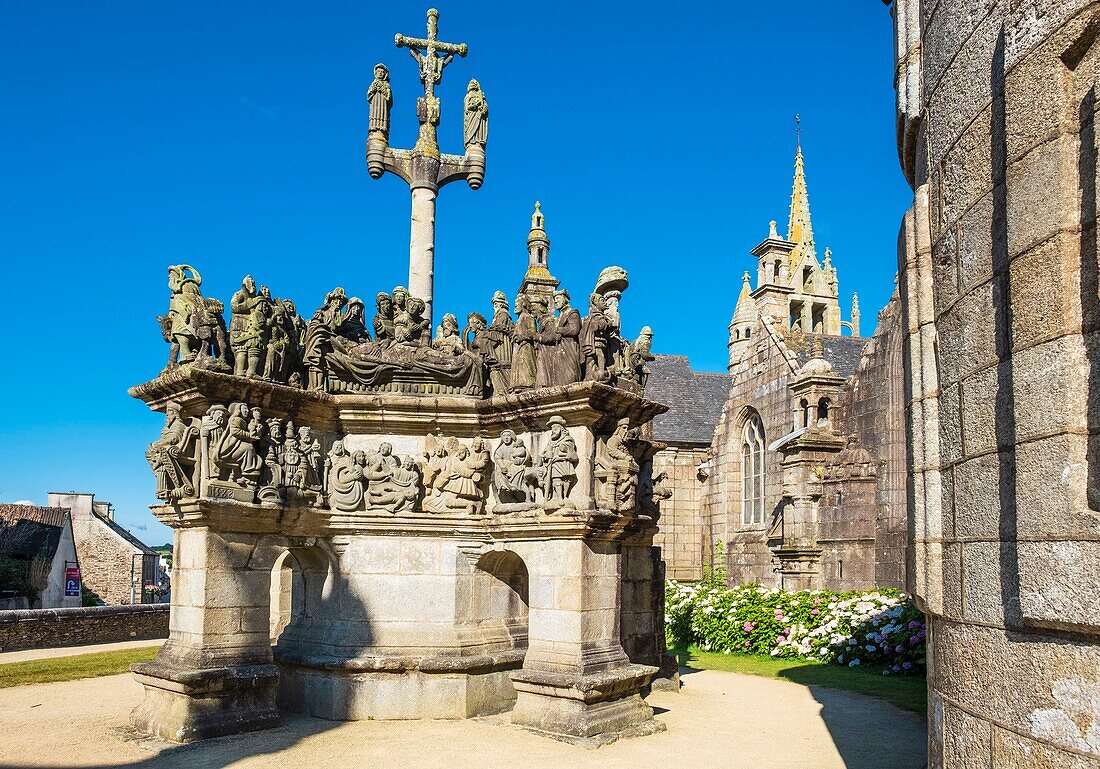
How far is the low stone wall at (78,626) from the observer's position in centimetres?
1642

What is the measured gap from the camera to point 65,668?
13836 mm

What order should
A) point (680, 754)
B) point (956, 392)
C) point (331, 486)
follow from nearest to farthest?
point (956, 392)
point (680, 754)
point (331, 486)

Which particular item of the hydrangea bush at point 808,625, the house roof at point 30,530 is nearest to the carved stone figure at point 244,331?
the hydrangea bush at point 808,625

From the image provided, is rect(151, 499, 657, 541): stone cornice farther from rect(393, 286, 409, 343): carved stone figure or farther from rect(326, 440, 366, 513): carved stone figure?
rect(393, 286, 409, 343): carved stone figure

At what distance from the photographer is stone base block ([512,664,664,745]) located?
8625 millimetres

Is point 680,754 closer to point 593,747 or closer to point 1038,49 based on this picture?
point 593,747

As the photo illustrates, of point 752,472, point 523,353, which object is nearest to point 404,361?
point 523,353

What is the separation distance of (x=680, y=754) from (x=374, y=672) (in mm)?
3155

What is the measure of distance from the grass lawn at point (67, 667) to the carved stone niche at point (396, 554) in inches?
Answer: 149

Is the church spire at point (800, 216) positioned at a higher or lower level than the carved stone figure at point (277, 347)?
higher

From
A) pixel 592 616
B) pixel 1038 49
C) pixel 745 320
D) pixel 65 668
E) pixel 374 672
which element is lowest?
Result: pixel 65 668

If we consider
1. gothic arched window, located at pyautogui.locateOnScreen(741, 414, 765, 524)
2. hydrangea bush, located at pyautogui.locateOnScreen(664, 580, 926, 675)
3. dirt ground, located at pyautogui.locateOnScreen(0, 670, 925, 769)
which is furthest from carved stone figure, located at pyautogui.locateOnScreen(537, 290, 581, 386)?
gothic arched window, located at pyautogui.locateOnScreen(741, 414, 765, 524)

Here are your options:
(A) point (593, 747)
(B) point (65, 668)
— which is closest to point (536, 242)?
(B) point (65, 668)

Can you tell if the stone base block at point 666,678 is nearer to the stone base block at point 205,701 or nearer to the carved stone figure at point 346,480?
the carved stone figure at point 346,480
